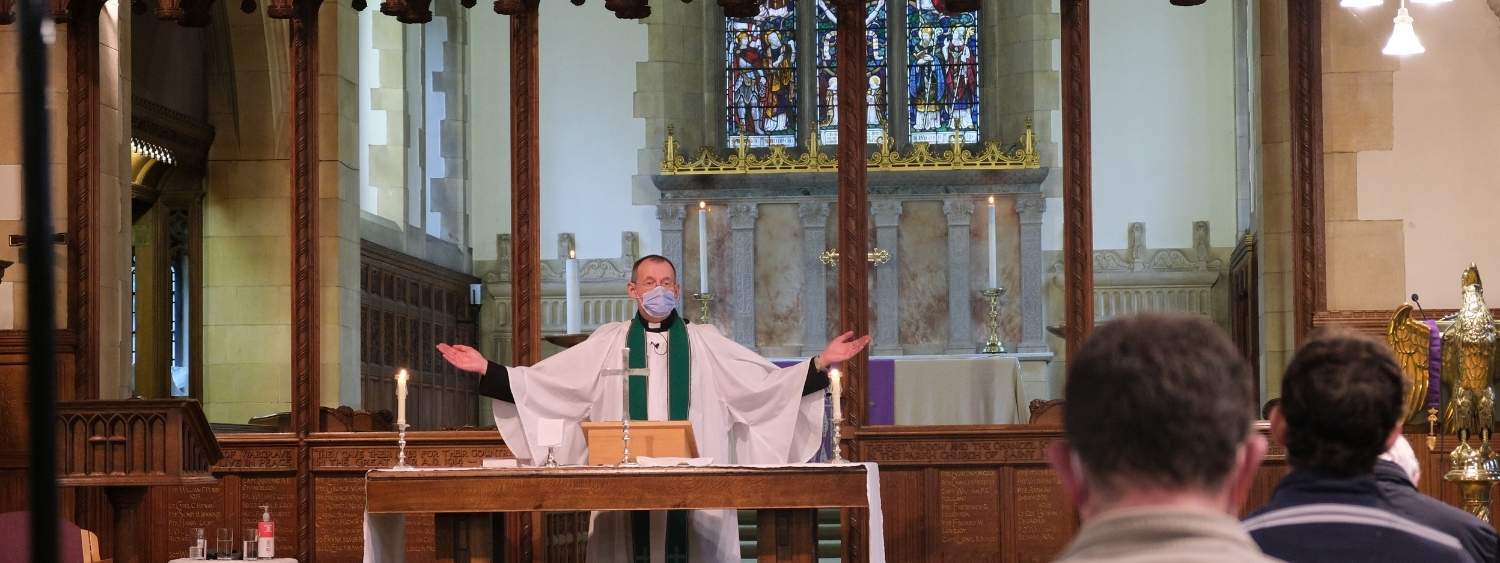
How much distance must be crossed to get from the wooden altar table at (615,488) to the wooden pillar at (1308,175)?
3040mm

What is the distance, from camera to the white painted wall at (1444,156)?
8.08 metres

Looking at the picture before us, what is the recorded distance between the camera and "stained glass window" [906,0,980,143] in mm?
14938

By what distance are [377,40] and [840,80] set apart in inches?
238

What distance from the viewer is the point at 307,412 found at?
8.41 metres

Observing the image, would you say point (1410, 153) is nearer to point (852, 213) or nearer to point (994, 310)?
point (852, 213)

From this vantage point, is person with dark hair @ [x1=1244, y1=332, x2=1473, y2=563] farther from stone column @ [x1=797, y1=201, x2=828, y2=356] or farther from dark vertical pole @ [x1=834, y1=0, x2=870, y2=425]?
stone column @ [x1=797, y1=201, x2=828, y2=356]

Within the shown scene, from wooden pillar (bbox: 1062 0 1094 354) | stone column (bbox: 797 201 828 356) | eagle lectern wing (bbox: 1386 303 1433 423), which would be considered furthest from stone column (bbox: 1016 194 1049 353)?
eagle lectern wing (bbox: 1386 303 1433 423)

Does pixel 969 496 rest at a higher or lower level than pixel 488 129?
lower

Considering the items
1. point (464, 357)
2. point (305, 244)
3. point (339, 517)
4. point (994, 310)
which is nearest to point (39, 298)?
point (464, 357)

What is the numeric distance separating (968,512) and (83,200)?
4476mm

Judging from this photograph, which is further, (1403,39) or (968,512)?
(968,512)

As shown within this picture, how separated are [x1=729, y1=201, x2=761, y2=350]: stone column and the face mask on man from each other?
709 cm

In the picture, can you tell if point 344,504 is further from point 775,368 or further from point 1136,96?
point 1136,96

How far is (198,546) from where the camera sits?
7.86 meters
